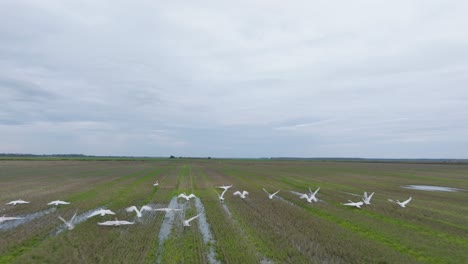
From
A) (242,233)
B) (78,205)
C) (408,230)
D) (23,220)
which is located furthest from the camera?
(78,205)

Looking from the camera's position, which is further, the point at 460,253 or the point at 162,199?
the point at 162,199

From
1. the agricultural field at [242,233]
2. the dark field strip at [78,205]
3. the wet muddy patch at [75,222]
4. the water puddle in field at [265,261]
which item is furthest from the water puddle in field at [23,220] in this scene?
the water puddle in field at [265,261]

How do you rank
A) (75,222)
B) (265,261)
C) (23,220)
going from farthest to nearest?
(23,220) < (75,222) < (265,261)

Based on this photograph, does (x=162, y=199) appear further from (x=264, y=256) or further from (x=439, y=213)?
(x=439, y=213)

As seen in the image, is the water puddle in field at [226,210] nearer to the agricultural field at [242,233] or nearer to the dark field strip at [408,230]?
the agricultural field at [242,233]

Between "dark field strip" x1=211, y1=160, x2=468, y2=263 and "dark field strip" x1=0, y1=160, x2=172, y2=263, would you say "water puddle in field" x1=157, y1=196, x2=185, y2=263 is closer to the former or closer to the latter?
"dark field strip" x1=0, y1=160, x2=172, y2=263

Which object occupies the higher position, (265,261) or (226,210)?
(226,210)

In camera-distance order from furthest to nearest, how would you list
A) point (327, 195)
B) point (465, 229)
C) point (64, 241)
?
point (327, 195) < point (465, 229) < point (64, 241)

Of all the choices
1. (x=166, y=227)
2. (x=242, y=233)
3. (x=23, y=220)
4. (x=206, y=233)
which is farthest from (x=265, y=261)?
(x=23, y=220)

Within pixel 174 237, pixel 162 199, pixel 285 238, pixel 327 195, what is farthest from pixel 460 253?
pixel 162 199

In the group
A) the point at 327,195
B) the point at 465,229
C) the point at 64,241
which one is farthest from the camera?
the point at 327,195

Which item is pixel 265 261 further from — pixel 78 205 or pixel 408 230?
pixel 78 205
